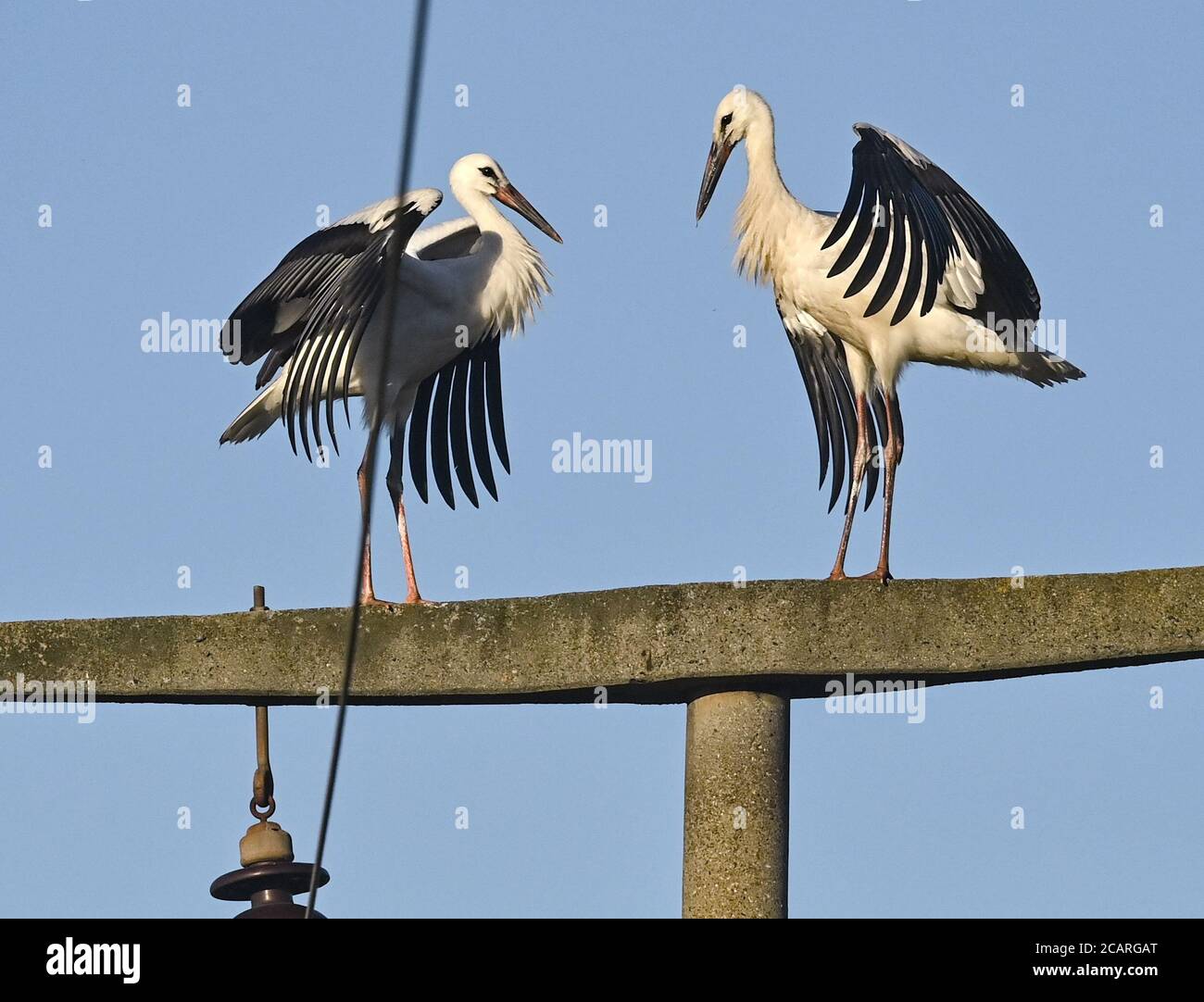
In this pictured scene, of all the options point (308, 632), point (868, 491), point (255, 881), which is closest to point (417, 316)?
point (868, 491)

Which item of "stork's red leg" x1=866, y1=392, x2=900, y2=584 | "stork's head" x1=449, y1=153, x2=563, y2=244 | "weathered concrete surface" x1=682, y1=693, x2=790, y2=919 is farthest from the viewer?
"stork's head" x1=449, y1=153, x2=563, y2=244

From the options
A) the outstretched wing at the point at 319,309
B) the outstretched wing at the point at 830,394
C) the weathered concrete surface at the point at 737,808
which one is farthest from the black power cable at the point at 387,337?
the outstretched wing at the point at 830,394

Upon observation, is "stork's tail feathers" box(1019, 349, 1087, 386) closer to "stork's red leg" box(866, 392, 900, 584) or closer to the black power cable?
"stork's red leg" box(866, 392, 900, 584)

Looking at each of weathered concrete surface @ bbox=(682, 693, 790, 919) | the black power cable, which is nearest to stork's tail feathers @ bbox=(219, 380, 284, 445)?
weathered concrete surface @ bbox=(682, 693, 790, 919)

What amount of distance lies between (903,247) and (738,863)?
9.50 ft

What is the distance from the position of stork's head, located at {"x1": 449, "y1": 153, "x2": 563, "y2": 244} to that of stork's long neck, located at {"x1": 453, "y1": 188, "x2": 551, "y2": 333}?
1.22ft

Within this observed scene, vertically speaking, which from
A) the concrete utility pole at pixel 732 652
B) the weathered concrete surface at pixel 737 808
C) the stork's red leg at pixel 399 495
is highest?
the stork's red leg at pixel 399 495

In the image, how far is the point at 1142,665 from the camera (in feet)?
18.3

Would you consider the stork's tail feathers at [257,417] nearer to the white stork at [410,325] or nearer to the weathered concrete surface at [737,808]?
the white stork at [410,325]

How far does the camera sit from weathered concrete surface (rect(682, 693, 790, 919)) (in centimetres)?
543

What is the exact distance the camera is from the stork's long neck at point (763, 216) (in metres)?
8.46

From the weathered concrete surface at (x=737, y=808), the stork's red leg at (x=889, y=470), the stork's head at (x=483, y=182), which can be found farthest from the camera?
the stork's head at (x=483, y=182)

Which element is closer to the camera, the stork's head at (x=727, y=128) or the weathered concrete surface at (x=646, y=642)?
the weathered concrete surface at (x=646, y=642)

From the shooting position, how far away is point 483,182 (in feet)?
30.7
